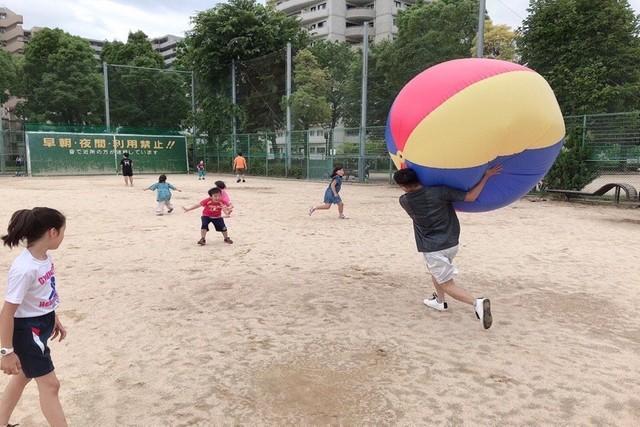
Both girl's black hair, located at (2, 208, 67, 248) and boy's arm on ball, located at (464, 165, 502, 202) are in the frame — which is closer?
girl's black hair, located at (2, 208, 67, 248)

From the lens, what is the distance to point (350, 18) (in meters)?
67.4

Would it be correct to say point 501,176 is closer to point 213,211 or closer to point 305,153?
point 213,211

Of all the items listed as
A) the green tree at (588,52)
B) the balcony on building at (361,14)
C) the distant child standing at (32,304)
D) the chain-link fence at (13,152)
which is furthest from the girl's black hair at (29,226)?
the balcony on building at (361,14)

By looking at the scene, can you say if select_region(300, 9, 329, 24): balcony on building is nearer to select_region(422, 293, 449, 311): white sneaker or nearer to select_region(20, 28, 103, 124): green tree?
select_region(20, 28, 103, 124): green tree

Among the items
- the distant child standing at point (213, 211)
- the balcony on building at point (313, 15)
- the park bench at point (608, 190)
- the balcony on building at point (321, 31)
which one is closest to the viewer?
the distant child standing at point (213, 211)

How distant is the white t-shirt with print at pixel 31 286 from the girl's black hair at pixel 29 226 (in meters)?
0.08

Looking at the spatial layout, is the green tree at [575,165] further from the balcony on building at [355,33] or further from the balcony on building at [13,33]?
the balcony on building at [13,33]

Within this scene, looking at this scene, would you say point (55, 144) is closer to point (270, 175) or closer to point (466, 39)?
point (270, 175)

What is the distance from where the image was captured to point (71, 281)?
18.6 ft

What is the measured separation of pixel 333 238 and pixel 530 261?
10.2 ft

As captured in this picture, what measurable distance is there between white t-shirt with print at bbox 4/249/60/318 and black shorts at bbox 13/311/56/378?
0.13 feet

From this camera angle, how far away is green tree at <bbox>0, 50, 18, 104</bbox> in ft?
128

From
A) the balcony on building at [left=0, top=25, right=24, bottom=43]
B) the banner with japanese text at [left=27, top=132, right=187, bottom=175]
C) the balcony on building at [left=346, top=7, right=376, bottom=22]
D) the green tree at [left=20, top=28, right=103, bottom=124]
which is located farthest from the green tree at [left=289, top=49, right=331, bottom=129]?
the balcony on building at [left=0, top=25, right=24, bottom=43]

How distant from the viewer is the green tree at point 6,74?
38.9 metres
